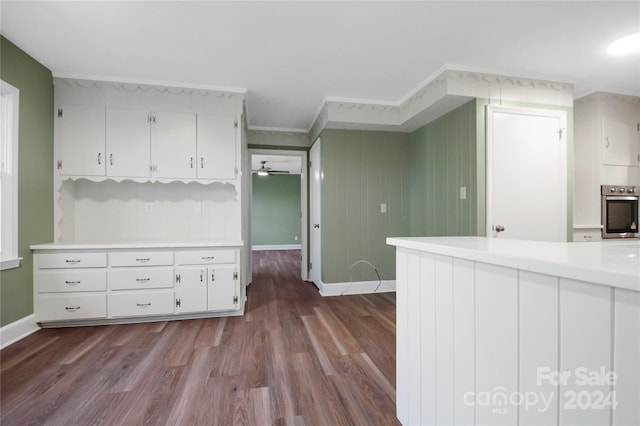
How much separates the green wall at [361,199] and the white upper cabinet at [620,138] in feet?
7.42

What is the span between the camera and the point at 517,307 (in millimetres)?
794

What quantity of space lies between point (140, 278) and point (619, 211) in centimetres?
534

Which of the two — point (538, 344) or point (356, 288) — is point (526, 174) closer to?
point (356, 288)

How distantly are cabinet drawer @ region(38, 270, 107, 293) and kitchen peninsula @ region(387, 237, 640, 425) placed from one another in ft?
9.42

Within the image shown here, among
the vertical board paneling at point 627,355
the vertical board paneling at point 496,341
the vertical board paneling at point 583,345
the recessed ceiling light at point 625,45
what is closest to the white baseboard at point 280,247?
the recessed ceiling light at point 625,45

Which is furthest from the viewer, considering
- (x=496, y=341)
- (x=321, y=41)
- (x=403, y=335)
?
(x=321, y=41)

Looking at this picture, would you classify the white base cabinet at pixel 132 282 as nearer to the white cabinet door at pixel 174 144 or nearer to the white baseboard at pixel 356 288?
the white cabinet door at pixel 174 144

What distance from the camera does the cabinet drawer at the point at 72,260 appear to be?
255 centimetres

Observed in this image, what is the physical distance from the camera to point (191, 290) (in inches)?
111

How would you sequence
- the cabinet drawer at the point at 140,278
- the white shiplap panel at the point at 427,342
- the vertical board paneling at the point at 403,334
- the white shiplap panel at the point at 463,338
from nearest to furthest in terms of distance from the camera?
the white shiplap panel at the point at 463,338 < the white shiplap panel at the point at 427,342 < the vertical board paneling at the point at 403,334 < the cabinet drawer at the point at 140,278

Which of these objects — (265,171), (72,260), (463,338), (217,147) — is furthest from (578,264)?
(265,171)

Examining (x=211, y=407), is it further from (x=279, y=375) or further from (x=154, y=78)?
(x=154, y=78)

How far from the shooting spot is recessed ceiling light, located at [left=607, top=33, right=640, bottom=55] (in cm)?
218

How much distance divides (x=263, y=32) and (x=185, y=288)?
2443 mm
